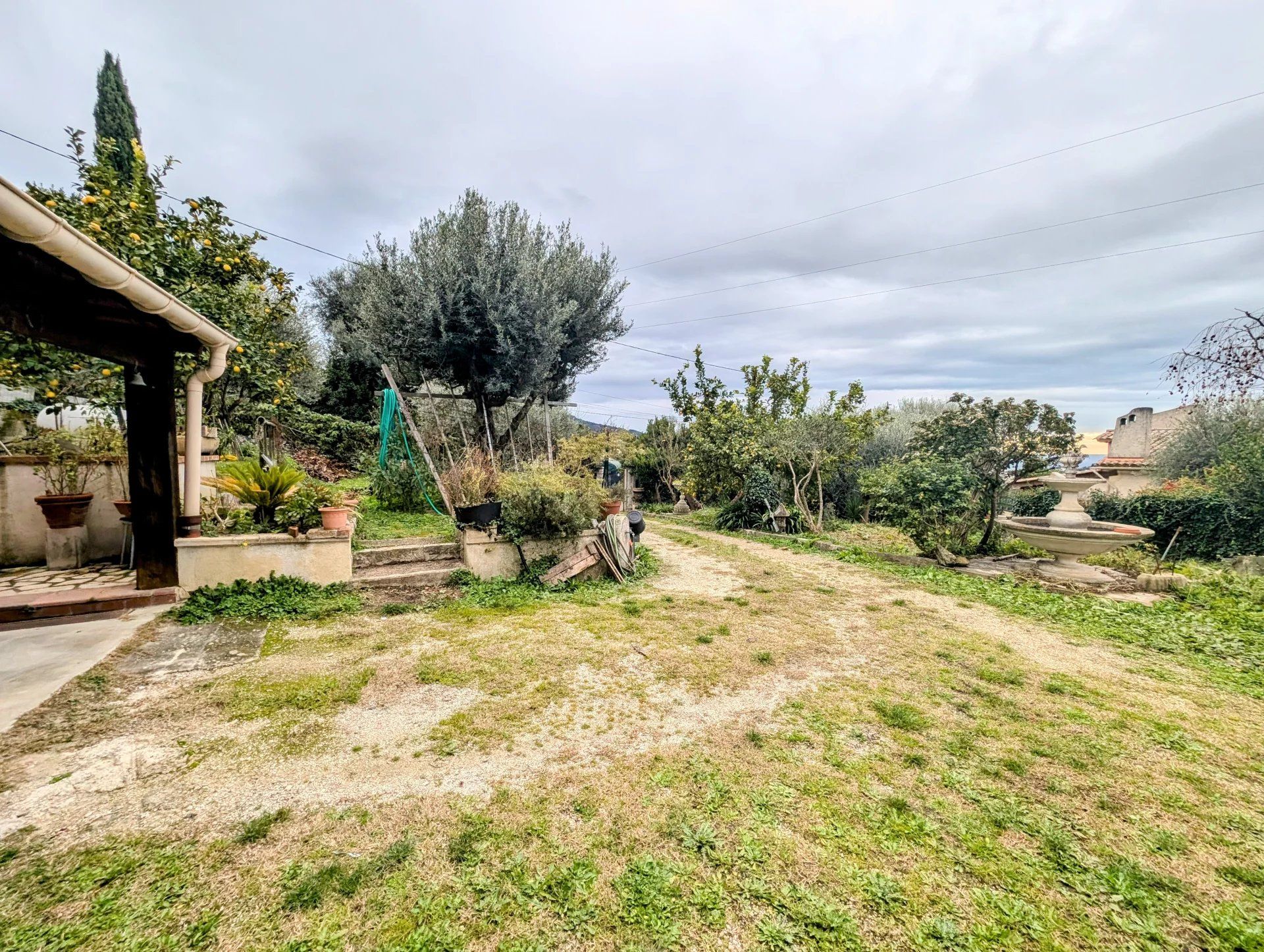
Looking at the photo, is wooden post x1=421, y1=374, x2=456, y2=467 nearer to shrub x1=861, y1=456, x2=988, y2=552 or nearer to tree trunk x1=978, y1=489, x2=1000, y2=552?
shrub x1=861, y1=456, x2=988, y2=552

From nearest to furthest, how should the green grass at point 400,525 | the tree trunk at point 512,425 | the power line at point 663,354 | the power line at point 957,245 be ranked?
the green grass at point 400,525 → the power line at point 957,245 → the tree trunk at point 512,425 → the power line at point 663,354

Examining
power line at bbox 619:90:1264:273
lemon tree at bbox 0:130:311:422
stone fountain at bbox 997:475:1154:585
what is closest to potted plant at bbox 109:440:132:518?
lemon tree at bbox 0:130:311:422

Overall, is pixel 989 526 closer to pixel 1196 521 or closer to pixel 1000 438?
pixel 1000 438

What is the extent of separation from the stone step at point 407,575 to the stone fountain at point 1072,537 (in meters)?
7.64

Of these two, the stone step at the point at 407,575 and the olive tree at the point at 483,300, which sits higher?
the olive tree at the point at 483,300

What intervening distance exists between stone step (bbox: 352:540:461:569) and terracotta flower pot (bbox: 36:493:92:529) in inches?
102

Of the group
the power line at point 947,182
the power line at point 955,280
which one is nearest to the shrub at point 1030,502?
the power line at point 955,280

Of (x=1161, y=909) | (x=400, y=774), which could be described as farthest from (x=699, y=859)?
(x=1161, y=909)

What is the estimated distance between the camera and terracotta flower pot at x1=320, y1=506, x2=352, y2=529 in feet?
15.0

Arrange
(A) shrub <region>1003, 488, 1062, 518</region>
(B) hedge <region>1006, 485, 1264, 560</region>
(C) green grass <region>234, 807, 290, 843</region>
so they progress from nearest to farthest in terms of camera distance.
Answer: (C) green grass <region>234, 807, 290, 843</region>
(B) hedge <region>1006, 485, 1264, 560</region>
(A) shrub <region>1003, 488, 1062, 518</region>

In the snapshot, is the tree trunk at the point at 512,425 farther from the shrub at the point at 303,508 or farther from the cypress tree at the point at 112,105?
the cypress tree at the point at 112,105

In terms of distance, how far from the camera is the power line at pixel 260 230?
5.42 m

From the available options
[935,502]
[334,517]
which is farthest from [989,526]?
[334,517]

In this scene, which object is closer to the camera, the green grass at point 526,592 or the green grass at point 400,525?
the green grass at point 526,592
